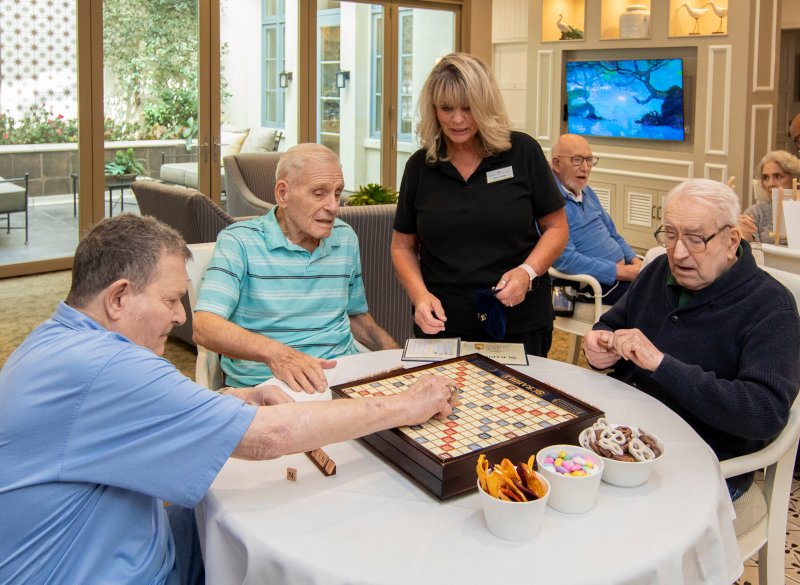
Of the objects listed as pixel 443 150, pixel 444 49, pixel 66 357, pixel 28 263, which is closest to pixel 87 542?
pixel 66 357

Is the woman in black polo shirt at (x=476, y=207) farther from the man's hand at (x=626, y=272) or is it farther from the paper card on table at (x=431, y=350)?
the man's hand at (x=626, y=272)

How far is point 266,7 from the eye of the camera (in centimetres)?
786

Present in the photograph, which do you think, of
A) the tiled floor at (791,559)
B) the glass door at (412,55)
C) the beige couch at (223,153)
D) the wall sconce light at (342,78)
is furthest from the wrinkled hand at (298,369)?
the glass door at (412,55)

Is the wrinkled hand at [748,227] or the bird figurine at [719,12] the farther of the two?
the bird figurine at [719,12]

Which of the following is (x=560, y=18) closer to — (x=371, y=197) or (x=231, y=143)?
(x=231, y=143)

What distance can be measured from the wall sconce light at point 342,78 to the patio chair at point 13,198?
3.19m

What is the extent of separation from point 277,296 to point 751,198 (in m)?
5.87

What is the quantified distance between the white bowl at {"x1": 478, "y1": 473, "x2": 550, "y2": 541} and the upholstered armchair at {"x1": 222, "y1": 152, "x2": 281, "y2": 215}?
5.97 m

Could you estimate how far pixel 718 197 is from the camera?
2.06m

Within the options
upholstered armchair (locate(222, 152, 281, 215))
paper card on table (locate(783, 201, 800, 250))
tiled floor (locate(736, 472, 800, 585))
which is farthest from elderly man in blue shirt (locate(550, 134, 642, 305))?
upholstered armchair (locate(222, 152, 281, 215))

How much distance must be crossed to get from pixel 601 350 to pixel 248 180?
566 centimetres

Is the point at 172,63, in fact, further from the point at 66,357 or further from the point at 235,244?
the point at 66,357

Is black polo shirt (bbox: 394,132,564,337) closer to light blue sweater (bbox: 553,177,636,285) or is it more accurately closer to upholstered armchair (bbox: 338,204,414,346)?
light blue sweater (bbox: 553,177,636,285)

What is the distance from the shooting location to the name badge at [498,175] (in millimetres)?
2559
